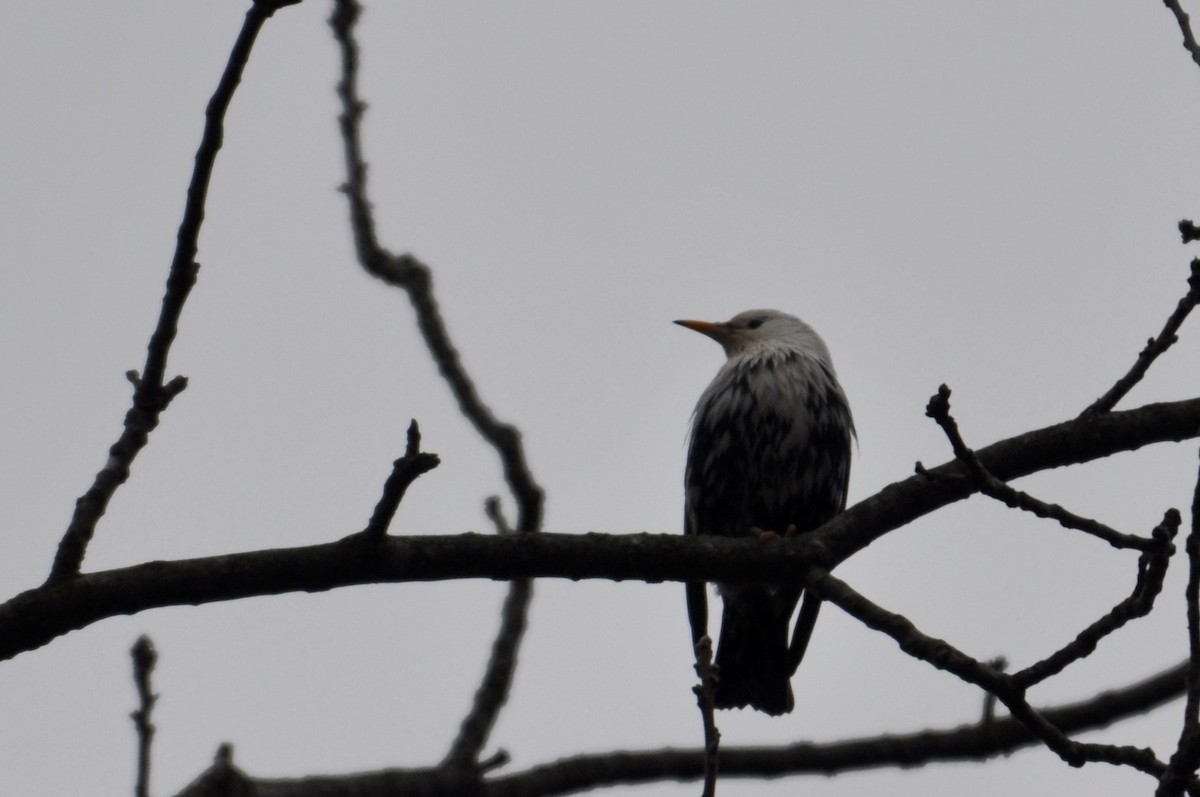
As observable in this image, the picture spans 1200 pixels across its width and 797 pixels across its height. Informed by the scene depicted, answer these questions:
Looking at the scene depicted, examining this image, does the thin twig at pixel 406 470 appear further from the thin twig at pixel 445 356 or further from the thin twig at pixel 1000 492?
the thin twig at pixel 445 356

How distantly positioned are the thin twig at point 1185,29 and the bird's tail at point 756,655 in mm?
3868

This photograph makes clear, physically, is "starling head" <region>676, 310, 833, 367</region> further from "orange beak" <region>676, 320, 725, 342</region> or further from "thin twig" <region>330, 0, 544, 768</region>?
"thin twig" <region>330, 0, 544, 768</region>

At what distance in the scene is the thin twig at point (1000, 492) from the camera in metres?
3.31

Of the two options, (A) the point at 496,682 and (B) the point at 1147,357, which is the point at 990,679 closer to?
(B) the point at 1147,357

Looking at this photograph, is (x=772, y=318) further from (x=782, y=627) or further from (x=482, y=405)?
(x=482, y=405)

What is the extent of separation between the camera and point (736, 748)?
16.8 feet

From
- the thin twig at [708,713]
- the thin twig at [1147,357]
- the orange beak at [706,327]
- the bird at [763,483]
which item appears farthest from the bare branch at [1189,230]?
the orange beak at [706,327]

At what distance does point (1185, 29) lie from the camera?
13.1ft

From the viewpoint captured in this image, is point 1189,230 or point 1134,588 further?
point 1189,230

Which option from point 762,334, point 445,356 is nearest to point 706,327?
point 762,334

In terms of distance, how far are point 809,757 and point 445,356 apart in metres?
1.86

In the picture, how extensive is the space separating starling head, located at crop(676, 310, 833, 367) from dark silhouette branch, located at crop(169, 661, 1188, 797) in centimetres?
305

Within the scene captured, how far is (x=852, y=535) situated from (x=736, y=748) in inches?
53.2

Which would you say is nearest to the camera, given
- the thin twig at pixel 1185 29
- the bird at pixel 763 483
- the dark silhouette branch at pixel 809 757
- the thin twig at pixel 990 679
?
the thin twig at pixel 990 679
